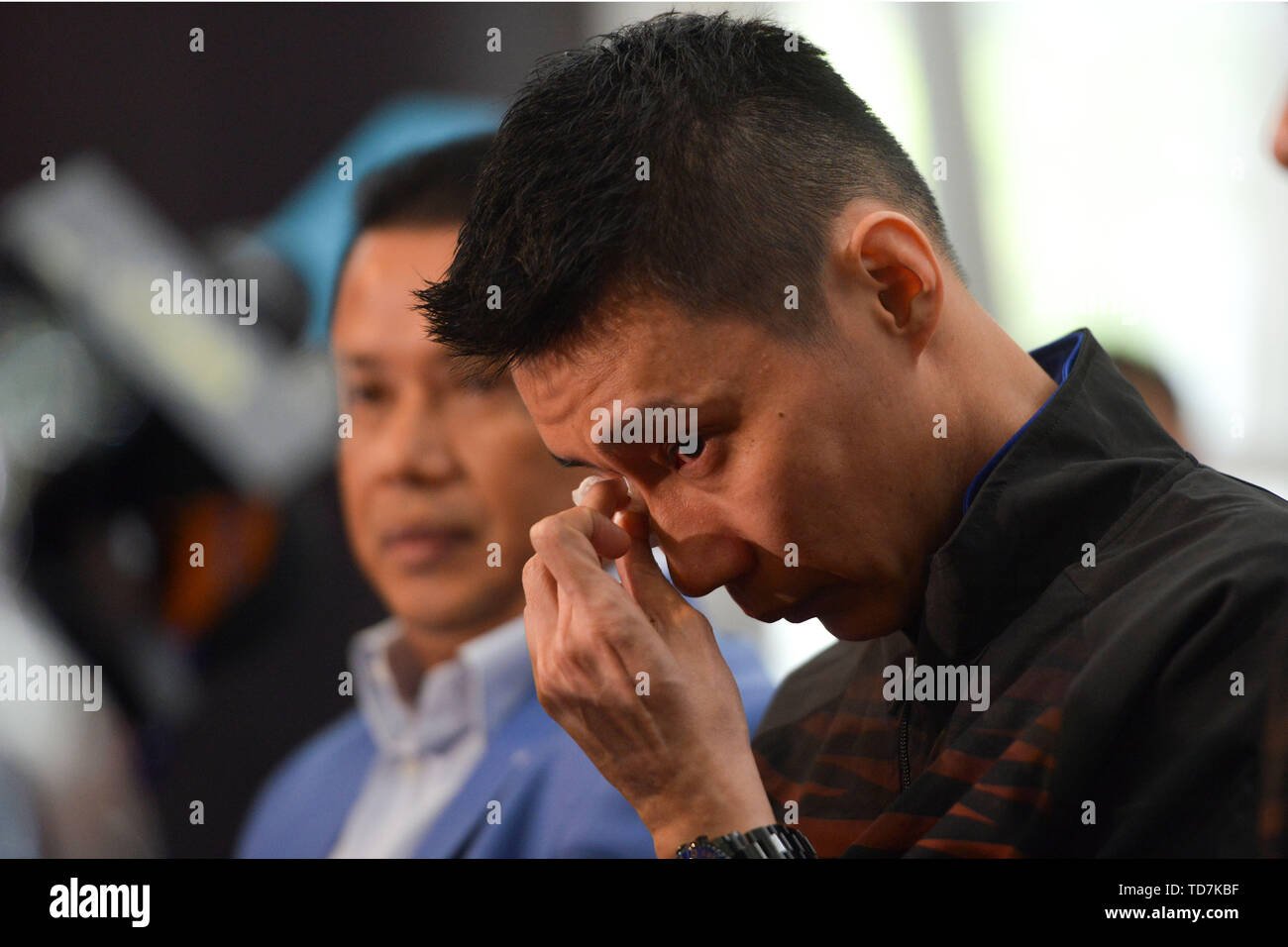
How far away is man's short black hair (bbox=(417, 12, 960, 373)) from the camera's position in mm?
1146

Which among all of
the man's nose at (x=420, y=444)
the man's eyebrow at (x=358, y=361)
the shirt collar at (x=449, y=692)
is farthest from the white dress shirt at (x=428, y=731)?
the man's eyebrow at (x=358, y=361)

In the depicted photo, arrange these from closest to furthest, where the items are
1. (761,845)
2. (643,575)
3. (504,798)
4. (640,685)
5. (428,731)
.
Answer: (761,845)
(640,685)
(643,575)
(504,798)
(428,731)

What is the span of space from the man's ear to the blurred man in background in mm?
1037

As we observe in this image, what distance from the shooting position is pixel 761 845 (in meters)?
1.06

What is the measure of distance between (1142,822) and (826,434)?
1.48ft

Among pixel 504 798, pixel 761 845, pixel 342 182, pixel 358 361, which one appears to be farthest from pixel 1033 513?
pixel 342 182

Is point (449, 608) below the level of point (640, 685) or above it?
below

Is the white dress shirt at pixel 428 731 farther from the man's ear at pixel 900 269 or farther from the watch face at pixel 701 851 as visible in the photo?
the man's ear at pixel 900 269

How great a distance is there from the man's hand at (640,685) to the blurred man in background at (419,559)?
0.87 meters

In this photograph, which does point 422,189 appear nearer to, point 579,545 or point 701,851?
point 579,545

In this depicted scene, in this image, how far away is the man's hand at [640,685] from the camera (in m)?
1.12

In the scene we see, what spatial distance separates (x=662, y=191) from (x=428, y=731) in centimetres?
141
